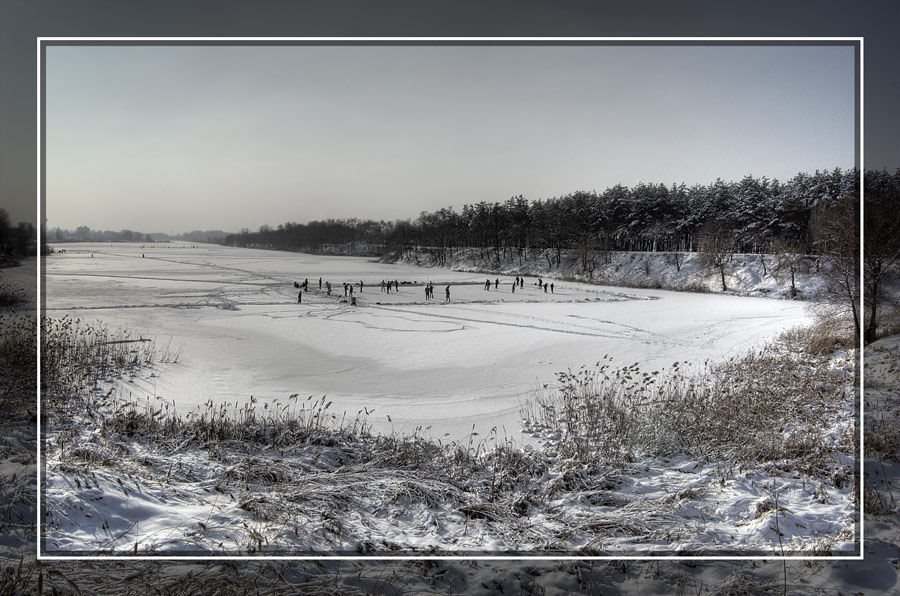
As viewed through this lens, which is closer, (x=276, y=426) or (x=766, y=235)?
(x=276, y=426)

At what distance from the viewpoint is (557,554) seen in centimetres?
349

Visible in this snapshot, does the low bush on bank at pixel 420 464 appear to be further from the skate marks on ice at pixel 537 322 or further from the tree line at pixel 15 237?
the skate marks on ice at pixel 537 322

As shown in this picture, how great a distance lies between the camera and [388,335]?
15531 mm

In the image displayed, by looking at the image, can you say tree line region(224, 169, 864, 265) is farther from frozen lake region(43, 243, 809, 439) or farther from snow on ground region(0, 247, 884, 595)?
snow on ground region(0, 247, 884, 595)

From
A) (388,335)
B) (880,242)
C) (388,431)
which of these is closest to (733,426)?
(388,431)

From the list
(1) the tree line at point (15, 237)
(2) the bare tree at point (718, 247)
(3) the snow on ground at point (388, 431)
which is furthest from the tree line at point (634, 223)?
(1) the tree line at point (15, 237)

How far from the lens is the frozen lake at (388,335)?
28.0 ft

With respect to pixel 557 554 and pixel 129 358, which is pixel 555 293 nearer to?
pixel 129 358

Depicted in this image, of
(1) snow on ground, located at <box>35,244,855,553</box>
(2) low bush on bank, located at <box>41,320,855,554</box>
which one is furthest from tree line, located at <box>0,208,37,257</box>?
(2) low bush on bank, located at <box>41,320,855,554</box>

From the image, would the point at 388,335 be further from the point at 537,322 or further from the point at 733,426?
the point at 733,426

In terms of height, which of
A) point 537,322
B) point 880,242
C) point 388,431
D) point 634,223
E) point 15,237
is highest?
Answer: point 634,223

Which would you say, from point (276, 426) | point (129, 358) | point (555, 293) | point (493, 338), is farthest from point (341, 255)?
point (276, 426)

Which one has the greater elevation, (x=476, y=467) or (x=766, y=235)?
(x=766, y=235)

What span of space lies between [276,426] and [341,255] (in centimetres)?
4497
